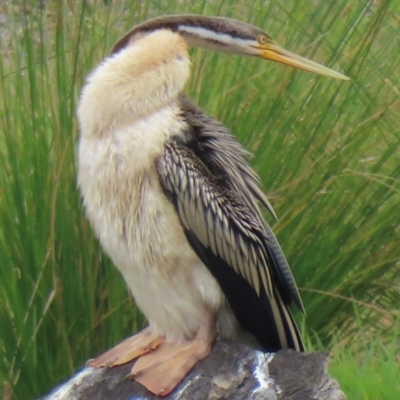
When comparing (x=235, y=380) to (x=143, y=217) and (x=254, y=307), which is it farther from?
(x=143, y=217)

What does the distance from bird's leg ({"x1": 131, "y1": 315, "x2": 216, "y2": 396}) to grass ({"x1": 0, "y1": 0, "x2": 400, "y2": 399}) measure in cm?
48

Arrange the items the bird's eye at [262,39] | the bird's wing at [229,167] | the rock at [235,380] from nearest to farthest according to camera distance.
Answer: the rock at [235,380] → the bird's wing at [229,167] → the bird's eye at [262,39]

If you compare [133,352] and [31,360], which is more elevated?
[133,352]

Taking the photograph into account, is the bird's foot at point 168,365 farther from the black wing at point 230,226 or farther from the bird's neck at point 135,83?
the bird's neck at point 135,83

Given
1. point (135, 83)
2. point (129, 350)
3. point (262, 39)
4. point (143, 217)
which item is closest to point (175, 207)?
point (143, 217)

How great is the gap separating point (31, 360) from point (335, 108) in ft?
4.63

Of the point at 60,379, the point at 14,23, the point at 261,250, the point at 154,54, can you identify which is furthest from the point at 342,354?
the point at 14,23

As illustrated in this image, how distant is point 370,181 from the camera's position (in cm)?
356

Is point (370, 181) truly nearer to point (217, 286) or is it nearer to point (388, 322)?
point (388, 322)

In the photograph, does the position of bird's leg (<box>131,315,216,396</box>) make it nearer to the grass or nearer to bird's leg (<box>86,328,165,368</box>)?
bird's leg (<box>86,328,165,368</box>)

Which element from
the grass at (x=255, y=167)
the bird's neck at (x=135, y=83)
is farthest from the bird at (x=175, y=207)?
the grass at (x=255, y=167)

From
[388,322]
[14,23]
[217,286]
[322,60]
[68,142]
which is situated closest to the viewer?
[217,286]

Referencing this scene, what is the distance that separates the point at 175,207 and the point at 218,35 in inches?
20.2

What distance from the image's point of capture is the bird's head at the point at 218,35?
263 centimetres
